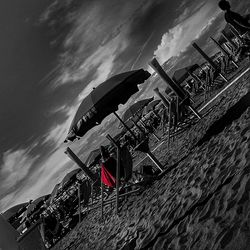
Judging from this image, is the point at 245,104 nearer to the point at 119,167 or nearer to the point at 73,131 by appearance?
the point at 119,167

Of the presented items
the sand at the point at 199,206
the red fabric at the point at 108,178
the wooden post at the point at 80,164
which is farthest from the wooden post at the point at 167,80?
the wooden post at the point at 80,164

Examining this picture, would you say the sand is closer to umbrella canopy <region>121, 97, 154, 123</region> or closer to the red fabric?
the red fabric

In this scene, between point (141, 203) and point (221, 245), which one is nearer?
point (221, 245)

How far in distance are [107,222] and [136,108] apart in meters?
16.9

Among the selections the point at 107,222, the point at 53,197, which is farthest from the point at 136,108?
the point at 107,222

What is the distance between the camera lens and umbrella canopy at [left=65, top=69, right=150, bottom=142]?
910 centimetres

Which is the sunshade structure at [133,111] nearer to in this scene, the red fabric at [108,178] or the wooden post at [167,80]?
the wooden post at [167,80]

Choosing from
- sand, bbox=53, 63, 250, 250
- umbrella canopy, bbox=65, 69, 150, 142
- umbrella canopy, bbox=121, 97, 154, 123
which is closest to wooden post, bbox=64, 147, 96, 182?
umbrella canopy, bbox=65, 69, 150, 142

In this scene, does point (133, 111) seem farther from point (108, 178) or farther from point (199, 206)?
point (199, 206)

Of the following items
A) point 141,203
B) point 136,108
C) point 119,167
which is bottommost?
point 141,203

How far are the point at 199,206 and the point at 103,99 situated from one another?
17.9 ft

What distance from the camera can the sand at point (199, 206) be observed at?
320cm

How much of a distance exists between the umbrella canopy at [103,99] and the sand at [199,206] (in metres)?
2.61

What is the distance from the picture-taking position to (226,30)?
57.6 feet
